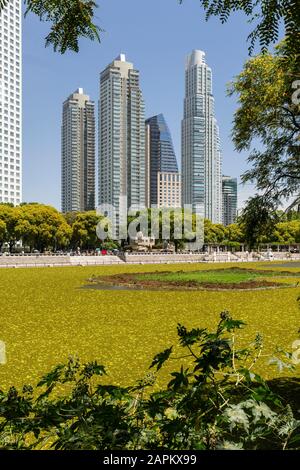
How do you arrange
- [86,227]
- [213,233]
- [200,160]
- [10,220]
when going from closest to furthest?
[10,220]
[86,227]
[213,233]
[200,160]

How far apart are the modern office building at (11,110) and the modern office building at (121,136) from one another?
100 feet

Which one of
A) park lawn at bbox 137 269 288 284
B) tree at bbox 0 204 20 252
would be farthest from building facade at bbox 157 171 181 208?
park lawn at bbox 137 269 288 284

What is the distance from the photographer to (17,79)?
161375mm

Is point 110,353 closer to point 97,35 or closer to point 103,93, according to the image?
point 97,35

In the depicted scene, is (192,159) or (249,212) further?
(192,159)

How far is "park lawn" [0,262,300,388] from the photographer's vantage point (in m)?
9.41

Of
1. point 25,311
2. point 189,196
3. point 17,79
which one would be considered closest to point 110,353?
point 25,311

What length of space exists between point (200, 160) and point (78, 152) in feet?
185

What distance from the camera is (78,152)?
179 metres

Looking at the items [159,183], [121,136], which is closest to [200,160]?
[121,136]

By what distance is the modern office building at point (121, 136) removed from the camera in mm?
148375

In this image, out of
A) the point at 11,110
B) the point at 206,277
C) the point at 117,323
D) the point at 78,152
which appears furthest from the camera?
the point at 78,152

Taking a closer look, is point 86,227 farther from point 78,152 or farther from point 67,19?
point 78,152
